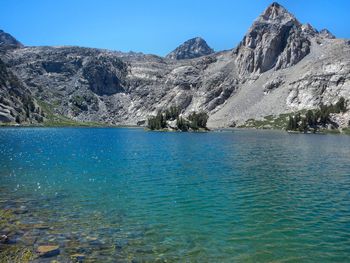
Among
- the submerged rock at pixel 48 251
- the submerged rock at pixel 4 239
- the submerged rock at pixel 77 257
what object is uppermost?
the submerged rock at pixel 4 239

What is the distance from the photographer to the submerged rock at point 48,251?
2295 centimetres

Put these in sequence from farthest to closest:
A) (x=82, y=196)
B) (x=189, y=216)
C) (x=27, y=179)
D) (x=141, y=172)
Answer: (x=141, y=172) < (x=27, y=179) < (x=82, y=196) < (x=189, y=216)

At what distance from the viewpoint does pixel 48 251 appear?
76.9ft

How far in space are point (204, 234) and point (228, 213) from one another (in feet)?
20.8

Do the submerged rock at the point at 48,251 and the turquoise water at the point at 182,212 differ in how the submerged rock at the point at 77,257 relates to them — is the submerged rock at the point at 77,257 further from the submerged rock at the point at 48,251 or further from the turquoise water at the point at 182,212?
the submerged rock at the point at 48,251

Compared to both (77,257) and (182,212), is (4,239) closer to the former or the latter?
(77,257)

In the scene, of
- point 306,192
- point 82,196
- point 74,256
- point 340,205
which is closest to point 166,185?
point 82,196

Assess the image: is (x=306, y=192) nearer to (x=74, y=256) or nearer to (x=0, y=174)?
(x=74, y=256)

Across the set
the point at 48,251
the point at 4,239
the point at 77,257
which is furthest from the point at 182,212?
the point at 4,239

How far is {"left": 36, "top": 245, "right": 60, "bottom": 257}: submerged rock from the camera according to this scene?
22952 mm

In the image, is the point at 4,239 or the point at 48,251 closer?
the point at 48,251

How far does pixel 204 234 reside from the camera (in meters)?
27.8

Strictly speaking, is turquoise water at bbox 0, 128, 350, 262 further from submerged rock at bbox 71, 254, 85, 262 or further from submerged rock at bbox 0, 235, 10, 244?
submerged rock at bbox 0, 235, 10, 244

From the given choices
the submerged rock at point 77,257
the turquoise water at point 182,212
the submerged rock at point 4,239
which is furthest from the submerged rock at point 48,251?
the submerged rock at point 4,239
